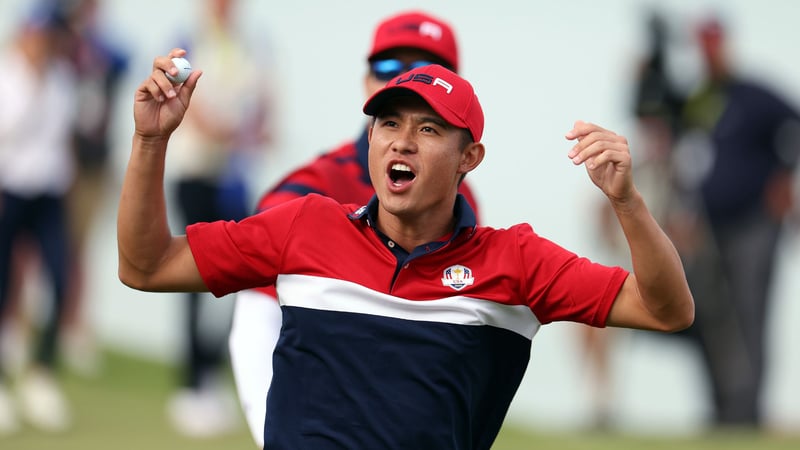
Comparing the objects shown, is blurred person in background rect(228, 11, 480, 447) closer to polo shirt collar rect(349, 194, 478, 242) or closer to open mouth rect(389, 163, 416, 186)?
polo shirt collar rect(349, 194, 478, 242)

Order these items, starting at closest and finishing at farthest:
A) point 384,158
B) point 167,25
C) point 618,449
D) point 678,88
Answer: point 384,158 → point 618,449 → point 678,88 → point 167,25

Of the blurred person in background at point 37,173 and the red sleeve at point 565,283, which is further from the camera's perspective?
the blurred person in background at point 37,173

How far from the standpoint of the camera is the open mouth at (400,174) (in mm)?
4340

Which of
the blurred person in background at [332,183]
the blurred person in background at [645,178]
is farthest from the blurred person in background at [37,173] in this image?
the blurred person in background at [332,183]

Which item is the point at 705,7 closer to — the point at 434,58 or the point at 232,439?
the point at 232,439

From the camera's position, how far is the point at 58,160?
9.80 metres

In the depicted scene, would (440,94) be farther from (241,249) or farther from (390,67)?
(390,67)

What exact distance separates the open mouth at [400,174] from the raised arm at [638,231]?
0.50 metres

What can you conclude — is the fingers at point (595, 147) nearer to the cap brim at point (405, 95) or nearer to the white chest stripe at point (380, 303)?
the cap brim at point (405, 95)

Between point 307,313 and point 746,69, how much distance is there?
27.8ft

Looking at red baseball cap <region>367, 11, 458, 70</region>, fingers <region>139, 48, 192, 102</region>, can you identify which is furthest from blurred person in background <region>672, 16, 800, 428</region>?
fingers <region>139, 48, 192, 102</region>

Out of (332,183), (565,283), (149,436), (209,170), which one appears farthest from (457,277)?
(209,170)

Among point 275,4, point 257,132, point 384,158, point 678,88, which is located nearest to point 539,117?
point 678,88

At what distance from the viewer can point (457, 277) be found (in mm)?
4398
